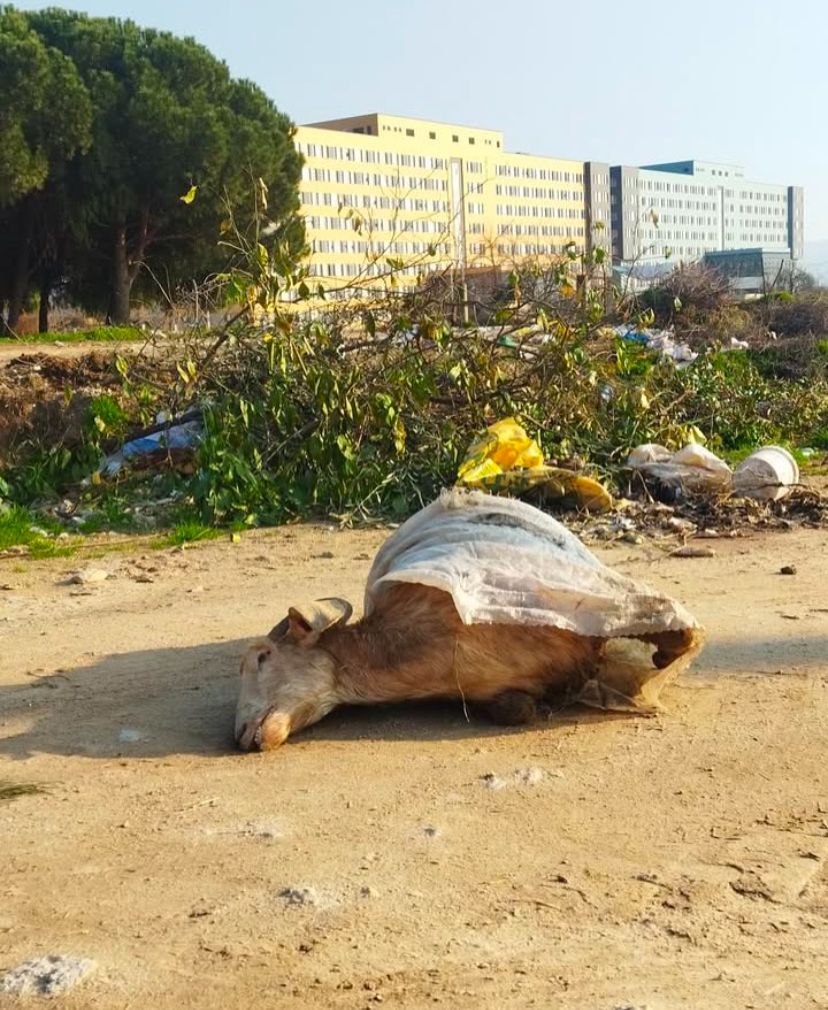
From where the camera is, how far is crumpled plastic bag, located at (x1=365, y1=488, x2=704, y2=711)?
11.9 ft

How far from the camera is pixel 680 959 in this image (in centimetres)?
239

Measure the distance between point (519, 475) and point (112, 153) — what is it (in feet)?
A: 64.2

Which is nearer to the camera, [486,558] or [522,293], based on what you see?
[486,558]

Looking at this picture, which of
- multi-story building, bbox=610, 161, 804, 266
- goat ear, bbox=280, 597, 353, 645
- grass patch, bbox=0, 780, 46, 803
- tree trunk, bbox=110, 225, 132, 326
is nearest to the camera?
grass patch, bbox=0, 780, 46, 803

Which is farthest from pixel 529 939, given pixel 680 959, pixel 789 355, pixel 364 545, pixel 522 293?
pixel 789 355

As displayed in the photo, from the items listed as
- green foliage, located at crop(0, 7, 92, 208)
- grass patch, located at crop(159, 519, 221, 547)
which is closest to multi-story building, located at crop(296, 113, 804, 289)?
green foliage, located at crop(0, 7, 92, 208)

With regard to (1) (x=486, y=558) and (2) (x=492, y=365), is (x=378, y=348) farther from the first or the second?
(1) (x=486, y=558)

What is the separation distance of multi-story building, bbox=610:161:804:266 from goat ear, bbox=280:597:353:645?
221ft

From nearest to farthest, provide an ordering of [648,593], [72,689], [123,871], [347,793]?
[123,871], [347,793], [648,593], [72,689]

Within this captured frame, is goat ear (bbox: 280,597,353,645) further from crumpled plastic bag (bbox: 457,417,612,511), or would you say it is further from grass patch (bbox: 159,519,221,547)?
crumpled plastic bag (bbox: 457,417,612,511)

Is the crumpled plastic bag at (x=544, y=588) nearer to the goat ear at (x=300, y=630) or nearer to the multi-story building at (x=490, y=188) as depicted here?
the goat ear at (x=300, y=630)

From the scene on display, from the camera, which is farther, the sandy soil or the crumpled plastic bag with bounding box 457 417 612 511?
the sandy soil

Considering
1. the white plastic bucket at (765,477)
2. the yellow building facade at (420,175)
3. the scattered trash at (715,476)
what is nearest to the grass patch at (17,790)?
the scattered trash at (715,476)

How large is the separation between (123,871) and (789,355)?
555 inches
